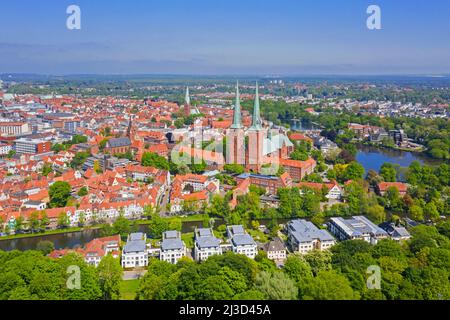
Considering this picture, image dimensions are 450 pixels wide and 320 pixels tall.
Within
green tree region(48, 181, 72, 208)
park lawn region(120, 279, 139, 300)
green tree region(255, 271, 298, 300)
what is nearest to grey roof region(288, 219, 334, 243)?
green tree region(255, 271, 298, 300)

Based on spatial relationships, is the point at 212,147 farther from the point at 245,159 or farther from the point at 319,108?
the point at 319,108

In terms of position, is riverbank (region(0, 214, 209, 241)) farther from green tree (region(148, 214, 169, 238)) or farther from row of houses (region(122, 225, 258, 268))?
row of houses (region(122, 225, 258, 268))

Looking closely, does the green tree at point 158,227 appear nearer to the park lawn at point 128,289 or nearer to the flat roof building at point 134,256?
the flat roof building at point 134,256

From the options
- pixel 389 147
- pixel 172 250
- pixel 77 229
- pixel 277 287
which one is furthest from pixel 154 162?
pixel 389 147

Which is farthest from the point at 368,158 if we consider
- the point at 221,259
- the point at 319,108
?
the point at 319,108
